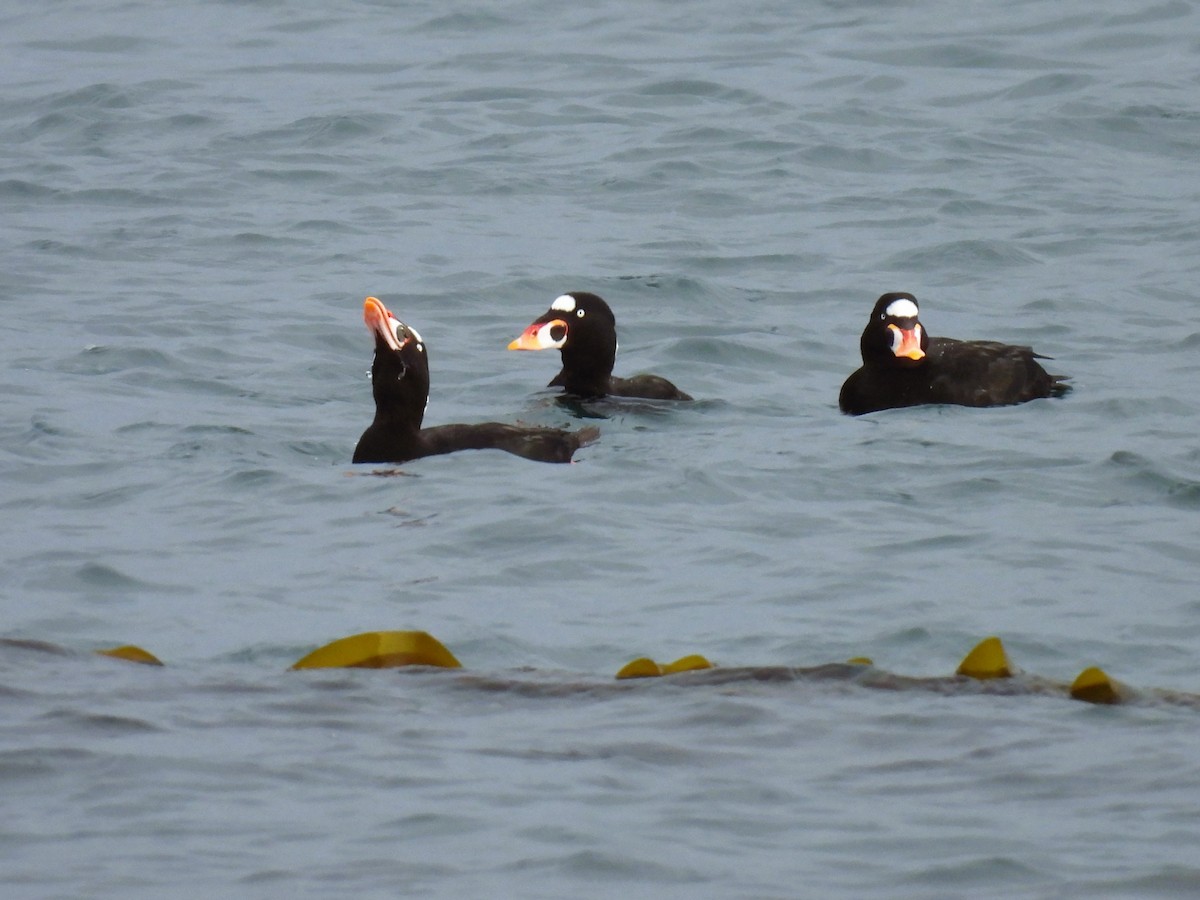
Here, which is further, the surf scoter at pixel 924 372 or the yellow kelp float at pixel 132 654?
the surf scoter at pixel 924 372

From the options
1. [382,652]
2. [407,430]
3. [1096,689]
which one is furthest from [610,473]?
[1096,689]

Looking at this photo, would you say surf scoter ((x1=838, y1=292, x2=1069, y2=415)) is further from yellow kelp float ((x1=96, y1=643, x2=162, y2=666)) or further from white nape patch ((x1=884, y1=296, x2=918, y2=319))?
yellow kelp float ((x1=96, y1=643, x2=162, y2=666))

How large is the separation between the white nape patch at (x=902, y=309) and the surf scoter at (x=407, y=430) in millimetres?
2195

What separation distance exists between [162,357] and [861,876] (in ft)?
26.5

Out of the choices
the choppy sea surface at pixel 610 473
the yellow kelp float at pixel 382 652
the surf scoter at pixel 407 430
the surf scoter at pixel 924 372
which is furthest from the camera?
the surf scoter at pixel 924 372

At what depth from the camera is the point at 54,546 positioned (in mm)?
7582

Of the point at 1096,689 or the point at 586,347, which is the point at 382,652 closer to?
the point at 1096,689

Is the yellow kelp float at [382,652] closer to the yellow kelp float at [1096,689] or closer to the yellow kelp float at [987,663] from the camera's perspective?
the yellow kelp float at [987,663]

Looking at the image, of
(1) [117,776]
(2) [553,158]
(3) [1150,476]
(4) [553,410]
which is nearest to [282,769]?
(1) [117,776]

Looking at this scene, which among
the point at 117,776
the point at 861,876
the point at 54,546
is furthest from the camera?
the point at 54,546

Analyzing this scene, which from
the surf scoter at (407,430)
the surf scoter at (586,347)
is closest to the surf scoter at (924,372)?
the surf scoter at (586,347)

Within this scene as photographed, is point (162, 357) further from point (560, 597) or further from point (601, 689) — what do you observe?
point (601, 689)

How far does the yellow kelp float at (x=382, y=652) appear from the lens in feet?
17.9

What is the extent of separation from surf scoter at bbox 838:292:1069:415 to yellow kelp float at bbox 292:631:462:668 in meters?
5.21
